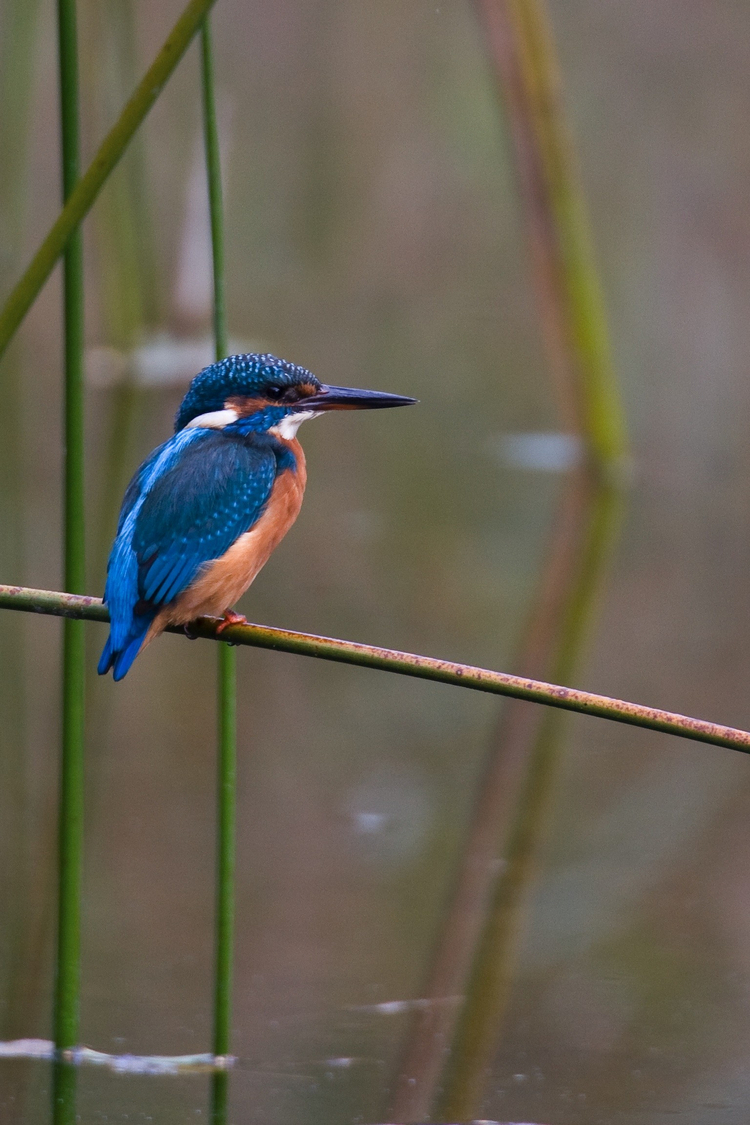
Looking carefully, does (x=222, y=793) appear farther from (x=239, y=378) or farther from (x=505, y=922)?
(x=505, y=922)

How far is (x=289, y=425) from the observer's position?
2654mm

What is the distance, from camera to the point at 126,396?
299 inches

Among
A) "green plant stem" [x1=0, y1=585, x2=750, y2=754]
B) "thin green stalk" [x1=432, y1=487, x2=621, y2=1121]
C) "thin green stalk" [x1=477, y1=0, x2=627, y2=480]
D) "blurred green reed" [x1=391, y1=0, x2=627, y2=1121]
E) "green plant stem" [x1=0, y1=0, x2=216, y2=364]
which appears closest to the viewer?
"green plant stem" [x1=0, y1=585, x2=750, y2=754]

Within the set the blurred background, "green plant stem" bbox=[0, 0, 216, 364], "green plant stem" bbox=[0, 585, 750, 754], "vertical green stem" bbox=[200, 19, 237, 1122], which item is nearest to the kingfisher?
"vertical green stem" bbox=[200, 19, 237, 1122]

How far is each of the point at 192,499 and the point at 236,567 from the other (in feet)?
0.43

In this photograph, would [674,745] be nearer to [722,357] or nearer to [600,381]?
[600,381]

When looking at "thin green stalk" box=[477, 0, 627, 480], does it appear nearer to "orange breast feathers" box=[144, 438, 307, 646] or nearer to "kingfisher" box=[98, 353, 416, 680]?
"kingfisher" box=[98, 353, 416, 680]

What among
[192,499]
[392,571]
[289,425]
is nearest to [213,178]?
[192,499]

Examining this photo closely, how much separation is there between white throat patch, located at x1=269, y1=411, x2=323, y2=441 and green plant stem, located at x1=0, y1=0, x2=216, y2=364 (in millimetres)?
750

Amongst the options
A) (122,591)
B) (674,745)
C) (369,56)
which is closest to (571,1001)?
(122,591)

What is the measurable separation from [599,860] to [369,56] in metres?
7.22

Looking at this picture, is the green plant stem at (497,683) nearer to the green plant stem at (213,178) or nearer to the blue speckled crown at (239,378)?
the green plant stem at (213,178)

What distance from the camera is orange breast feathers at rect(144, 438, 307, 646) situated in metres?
2.30

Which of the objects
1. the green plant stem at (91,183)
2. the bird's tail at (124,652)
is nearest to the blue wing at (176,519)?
the bird's tail at (124,652)
